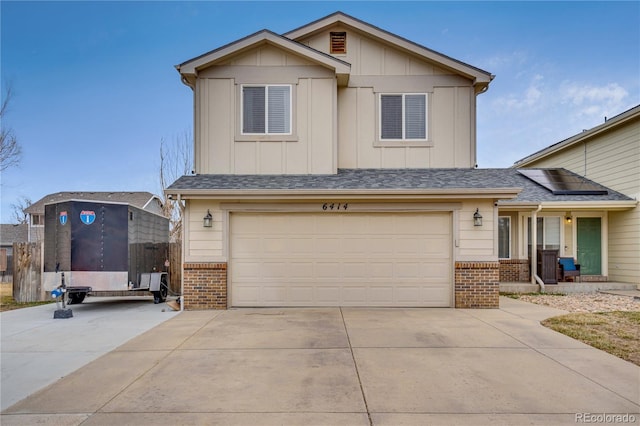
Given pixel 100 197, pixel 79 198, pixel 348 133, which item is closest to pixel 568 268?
pixel 348 133

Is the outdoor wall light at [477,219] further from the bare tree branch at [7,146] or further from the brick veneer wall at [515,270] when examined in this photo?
the bare tree branch at [7,146]

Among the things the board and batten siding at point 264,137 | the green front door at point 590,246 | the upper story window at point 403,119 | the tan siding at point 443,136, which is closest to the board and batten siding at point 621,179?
the green front door at point 590,246

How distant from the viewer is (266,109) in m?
9.63

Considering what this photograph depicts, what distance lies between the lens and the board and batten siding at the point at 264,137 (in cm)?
952

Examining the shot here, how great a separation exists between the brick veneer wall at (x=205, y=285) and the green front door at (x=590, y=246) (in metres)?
12.2

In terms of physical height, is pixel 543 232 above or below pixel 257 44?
below

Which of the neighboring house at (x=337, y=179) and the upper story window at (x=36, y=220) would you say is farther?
the upper story window at (x=36, y=220)

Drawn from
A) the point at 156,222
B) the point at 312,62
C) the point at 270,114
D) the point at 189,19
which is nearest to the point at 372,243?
the point at 270,114

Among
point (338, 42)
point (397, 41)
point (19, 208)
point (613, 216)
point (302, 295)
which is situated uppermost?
point (338, 42)

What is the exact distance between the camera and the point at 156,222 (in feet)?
35.9

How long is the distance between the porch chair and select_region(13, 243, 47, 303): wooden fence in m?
16.0

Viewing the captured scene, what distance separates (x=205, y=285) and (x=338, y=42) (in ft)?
24.8

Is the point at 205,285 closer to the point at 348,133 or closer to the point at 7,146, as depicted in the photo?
the point at 348,133

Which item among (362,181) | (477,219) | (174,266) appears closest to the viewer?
(477,219)
